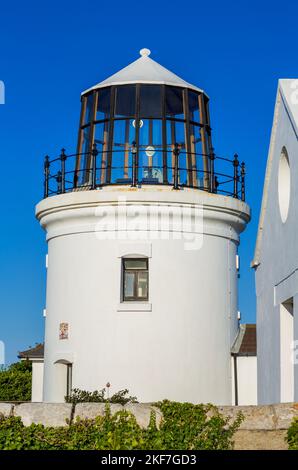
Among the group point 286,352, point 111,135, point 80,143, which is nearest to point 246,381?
point 111,135

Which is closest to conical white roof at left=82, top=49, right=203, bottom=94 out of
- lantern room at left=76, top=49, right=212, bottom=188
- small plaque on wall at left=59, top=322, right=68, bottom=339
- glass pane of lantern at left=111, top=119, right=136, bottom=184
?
lantern room at left=76, top=49, right=212, bottom=188

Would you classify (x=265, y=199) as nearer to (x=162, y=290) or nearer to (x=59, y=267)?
(x=162, y=290)

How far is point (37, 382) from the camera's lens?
26.5 metres

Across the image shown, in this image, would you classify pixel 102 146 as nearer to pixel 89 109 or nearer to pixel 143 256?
pixel 89 109

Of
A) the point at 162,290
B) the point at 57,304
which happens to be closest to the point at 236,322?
the point at 162,290

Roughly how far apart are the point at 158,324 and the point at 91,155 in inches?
184

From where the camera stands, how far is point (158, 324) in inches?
914

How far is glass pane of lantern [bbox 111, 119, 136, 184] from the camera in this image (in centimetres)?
2459

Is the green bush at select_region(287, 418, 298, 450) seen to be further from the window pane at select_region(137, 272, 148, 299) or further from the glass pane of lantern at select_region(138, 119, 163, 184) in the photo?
the glass pane of lantern at select_region(138, 119, 163, 184)

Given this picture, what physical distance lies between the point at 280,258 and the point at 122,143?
8.72 m

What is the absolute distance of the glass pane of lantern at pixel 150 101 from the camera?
24.7m

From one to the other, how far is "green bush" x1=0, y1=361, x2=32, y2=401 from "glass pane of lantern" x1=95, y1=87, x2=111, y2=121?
10.1m
